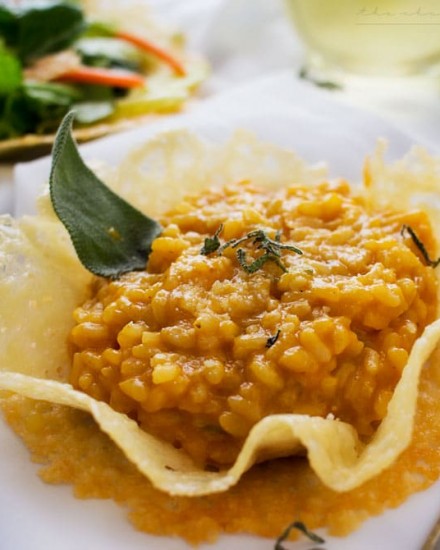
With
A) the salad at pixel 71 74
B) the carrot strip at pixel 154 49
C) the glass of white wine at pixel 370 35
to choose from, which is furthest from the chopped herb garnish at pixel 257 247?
the carrot strip at pixel 154 49

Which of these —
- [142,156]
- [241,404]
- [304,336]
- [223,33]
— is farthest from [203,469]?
[223,33]

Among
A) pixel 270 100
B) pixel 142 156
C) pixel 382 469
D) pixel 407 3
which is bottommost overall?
→ pixel 270 100

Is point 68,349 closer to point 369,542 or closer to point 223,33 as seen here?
point 369,542

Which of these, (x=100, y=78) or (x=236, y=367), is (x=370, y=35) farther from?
(x=236, y=367)

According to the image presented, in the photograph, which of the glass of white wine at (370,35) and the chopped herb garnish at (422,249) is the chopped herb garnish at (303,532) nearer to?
the chopped herb garnish at (422,249)

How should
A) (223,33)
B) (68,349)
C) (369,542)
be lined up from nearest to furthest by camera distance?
(369,542)
(68,349)
(223,33)

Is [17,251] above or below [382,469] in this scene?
below

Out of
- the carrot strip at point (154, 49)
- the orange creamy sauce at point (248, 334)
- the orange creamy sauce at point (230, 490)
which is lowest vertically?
the carrot strip at point (154, 49)
